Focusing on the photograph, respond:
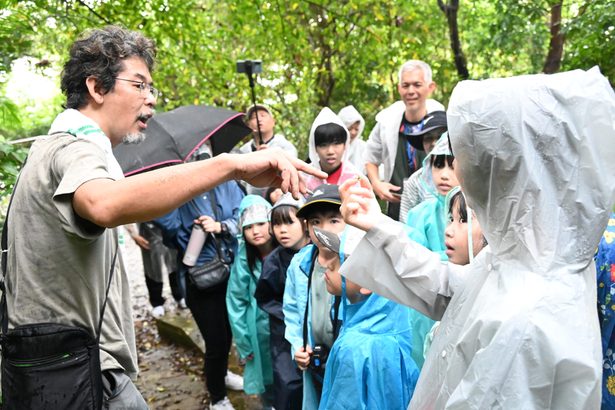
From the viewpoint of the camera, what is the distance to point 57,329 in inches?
74.5

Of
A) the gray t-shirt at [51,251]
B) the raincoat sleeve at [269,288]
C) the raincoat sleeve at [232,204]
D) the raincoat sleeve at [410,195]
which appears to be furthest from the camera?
the raincoat sleeve at [232,204]

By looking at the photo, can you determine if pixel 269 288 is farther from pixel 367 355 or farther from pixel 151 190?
pixel 151 190

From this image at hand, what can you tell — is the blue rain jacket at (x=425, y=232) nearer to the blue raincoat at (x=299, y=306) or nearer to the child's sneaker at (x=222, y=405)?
the blue raincoat at (x=299, y=306)

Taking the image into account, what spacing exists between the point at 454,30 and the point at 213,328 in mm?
5656

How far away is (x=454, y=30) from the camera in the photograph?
8180 millimetres

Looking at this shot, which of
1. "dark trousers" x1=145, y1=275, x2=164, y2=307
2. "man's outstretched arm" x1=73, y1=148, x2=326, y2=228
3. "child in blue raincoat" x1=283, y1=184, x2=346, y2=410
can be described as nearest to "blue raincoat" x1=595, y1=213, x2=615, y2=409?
"child in blue raincoat" x1=283, y1=184, x2=346, y2=410

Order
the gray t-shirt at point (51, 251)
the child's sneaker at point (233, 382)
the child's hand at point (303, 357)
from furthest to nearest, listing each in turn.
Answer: the child's sneaker at point (233, 382)
the child's hand at point (303, 357)
the gray t-shirt at point (51, 251)

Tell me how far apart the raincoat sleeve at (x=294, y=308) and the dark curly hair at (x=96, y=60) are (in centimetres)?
152

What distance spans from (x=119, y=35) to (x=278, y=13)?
644cm

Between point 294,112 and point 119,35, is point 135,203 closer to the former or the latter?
point 119,35

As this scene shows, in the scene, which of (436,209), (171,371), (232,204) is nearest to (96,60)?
(436,209)

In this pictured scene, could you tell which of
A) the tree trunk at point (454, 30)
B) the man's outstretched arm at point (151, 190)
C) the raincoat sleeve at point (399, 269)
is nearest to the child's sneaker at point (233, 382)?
the raincoat sleeve at point (399, 269)

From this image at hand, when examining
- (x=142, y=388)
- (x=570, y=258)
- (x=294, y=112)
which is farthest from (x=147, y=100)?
(x=294, y=112)

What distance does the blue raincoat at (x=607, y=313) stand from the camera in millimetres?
2160
